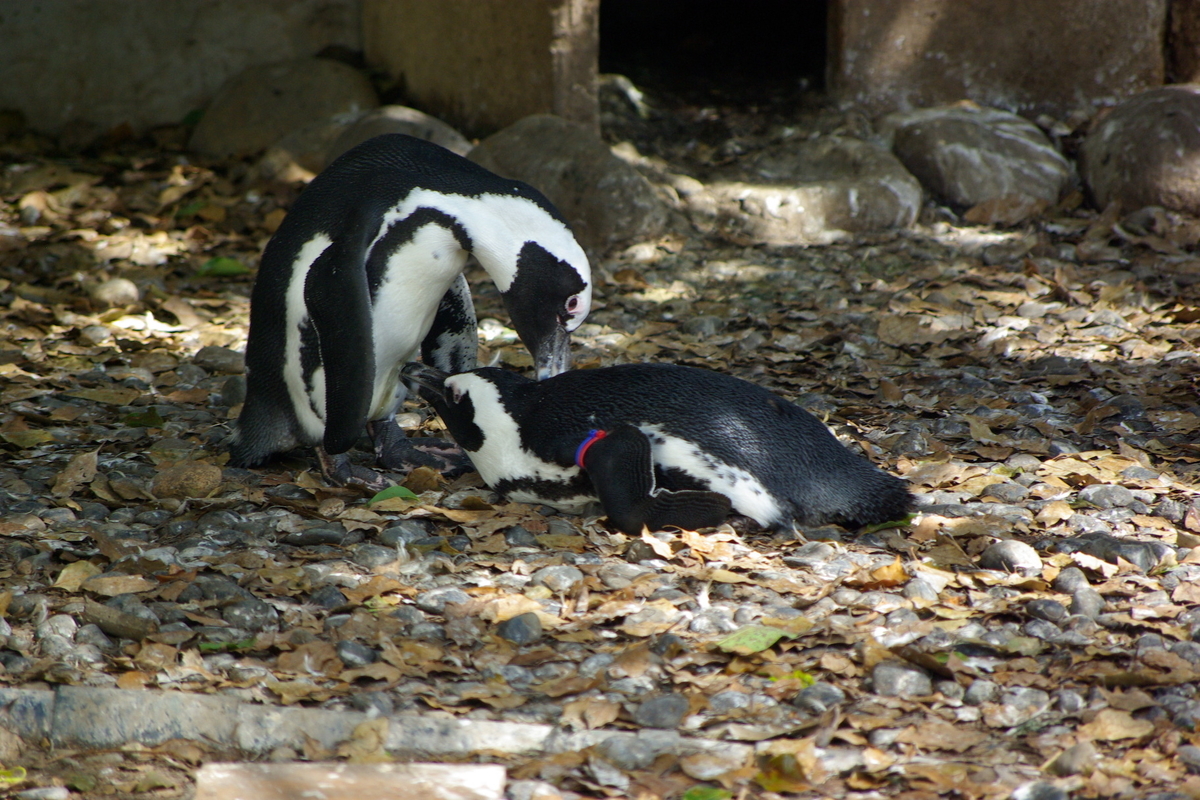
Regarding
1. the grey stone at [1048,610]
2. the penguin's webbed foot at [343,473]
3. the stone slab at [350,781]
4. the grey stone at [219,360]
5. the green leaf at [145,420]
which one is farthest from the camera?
the grey stone at [219,360]

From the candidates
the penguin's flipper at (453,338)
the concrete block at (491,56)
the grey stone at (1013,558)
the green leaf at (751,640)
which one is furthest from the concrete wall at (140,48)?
the green leaf at (751,640)

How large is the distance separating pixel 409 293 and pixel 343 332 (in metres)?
0.24

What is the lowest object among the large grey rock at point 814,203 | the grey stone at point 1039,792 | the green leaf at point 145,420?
the green leaf at point 145,420

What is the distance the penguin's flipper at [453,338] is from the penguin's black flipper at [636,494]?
94cm

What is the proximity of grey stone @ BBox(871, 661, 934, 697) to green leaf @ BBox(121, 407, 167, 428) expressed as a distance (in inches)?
110

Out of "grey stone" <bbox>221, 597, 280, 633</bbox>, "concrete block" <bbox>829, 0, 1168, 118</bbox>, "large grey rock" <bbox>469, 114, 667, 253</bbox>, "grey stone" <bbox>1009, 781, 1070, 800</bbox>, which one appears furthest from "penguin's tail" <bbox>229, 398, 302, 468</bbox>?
"concrete block" <bbox>829, 0, 1168, 118</bbox>

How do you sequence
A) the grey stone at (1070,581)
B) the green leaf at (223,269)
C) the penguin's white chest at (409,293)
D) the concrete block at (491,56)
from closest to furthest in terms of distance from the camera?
the grey stone at (1070,581) → the penguin's white chest at (409,293) → the green leaf at (223,269) → the concrete block at (491,56)

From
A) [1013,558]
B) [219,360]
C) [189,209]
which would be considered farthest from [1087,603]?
[189,209]

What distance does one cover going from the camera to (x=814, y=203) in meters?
6.41

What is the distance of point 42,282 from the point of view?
19.2ft

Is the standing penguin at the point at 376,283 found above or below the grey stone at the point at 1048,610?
above

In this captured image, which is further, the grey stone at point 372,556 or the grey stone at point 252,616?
the grey stone at point 372,556

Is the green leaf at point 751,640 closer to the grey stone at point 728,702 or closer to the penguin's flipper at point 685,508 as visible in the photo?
the grey stone at point 728,702

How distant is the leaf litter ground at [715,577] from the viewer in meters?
2.11
